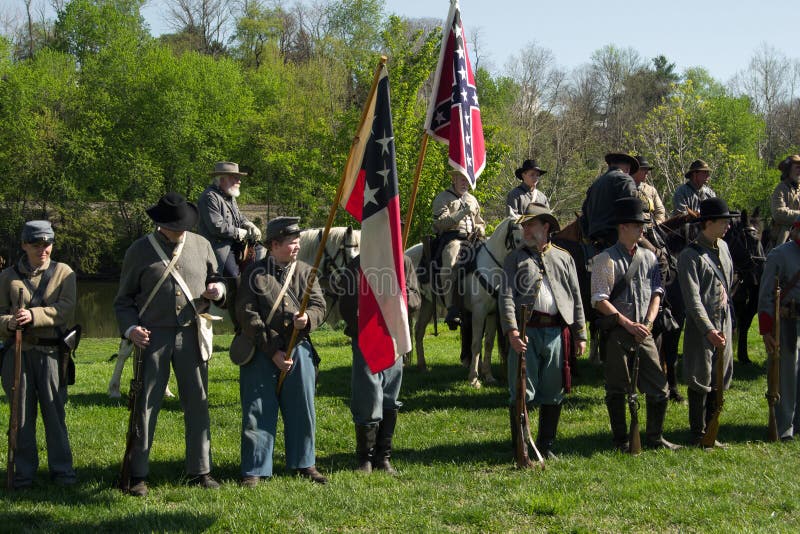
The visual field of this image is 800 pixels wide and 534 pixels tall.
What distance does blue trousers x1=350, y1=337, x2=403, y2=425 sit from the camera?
7.23m

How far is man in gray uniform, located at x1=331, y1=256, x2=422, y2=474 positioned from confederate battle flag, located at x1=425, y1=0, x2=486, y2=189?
3.86 ft

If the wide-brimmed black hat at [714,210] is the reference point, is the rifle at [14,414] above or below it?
below

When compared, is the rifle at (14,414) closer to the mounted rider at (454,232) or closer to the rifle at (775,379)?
the mounted rider at (454,232)

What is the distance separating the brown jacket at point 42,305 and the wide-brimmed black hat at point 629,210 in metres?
4.99

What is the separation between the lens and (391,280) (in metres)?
6.43

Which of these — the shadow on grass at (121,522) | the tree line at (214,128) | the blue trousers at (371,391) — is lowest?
the shadow on grass at (121,522)

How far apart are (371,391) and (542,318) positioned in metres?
1.72

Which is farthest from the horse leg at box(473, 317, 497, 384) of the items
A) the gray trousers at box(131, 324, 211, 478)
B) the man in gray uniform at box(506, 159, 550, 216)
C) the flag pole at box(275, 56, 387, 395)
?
the gray trousers at box(131, 324, 211, 478)

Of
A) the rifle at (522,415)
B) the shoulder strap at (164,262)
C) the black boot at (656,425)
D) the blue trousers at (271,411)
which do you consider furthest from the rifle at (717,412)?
the shoulder strap at (164,262)

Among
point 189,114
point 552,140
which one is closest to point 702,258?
point 552,140

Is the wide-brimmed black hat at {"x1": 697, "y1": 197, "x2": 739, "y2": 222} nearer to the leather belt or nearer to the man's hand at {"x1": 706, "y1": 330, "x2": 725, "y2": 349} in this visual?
the man's hand at {"x1": 706, "y1": 330, "x2": 725, "y2": 349}

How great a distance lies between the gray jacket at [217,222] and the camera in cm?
985

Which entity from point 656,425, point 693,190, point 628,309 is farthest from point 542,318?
point 693,190

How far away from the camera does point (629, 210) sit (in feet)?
25.0
